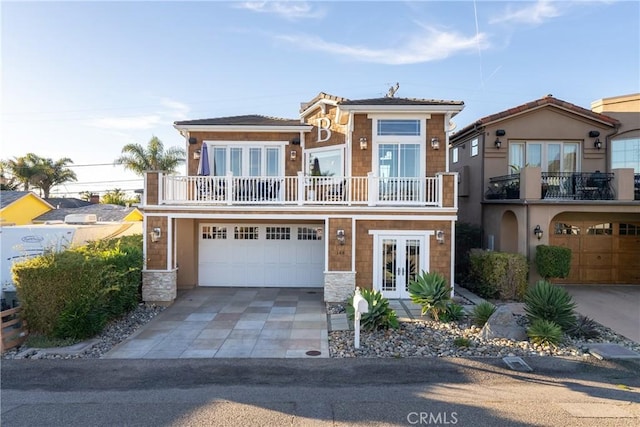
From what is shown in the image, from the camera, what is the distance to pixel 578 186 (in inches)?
485

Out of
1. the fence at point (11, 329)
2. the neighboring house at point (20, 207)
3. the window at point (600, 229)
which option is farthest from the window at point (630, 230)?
the neighboring house at point (20, 207)

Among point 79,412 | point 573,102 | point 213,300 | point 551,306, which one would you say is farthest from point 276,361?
point 573,102

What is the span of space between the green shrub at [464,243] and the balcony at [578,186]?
239cm

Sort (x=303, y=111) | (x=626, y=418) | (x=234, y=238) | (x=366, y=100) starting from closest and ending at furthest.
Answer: (x=626, y=418)
(x=366, y=100)
(x=234, y=238)
(x=303, y=111)

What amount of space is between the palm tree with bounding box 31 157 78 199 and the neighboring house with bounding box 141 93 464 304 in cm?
2706

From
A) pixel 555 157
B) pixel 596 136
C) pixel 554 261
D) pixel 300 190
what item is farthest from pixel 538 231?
pixel 300 190

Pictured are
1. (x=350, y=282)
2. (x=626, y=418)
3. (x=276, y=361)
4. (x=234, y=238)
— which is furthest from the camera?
(x=234, y=238)

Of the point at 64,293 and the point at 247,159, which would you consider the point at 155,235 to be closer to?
the point at 64,293

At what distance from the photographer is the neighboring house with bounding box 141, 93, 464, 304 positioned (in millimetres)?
10938

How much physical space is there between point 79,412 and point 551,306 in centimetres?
917

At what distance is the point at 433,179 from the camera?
1116 cm

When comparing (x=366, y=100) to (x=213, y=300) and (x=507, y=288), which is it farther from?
(x=213, y=300)

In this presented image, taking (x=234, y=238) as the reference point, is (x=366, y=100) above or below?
above

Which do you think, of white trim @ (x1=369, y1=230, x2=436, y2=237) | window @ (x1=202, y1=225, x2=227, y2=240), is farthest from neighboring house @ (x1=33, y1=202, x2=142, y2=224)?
white trim @ (x1=369, y1=230, x2=436, y2=237)
